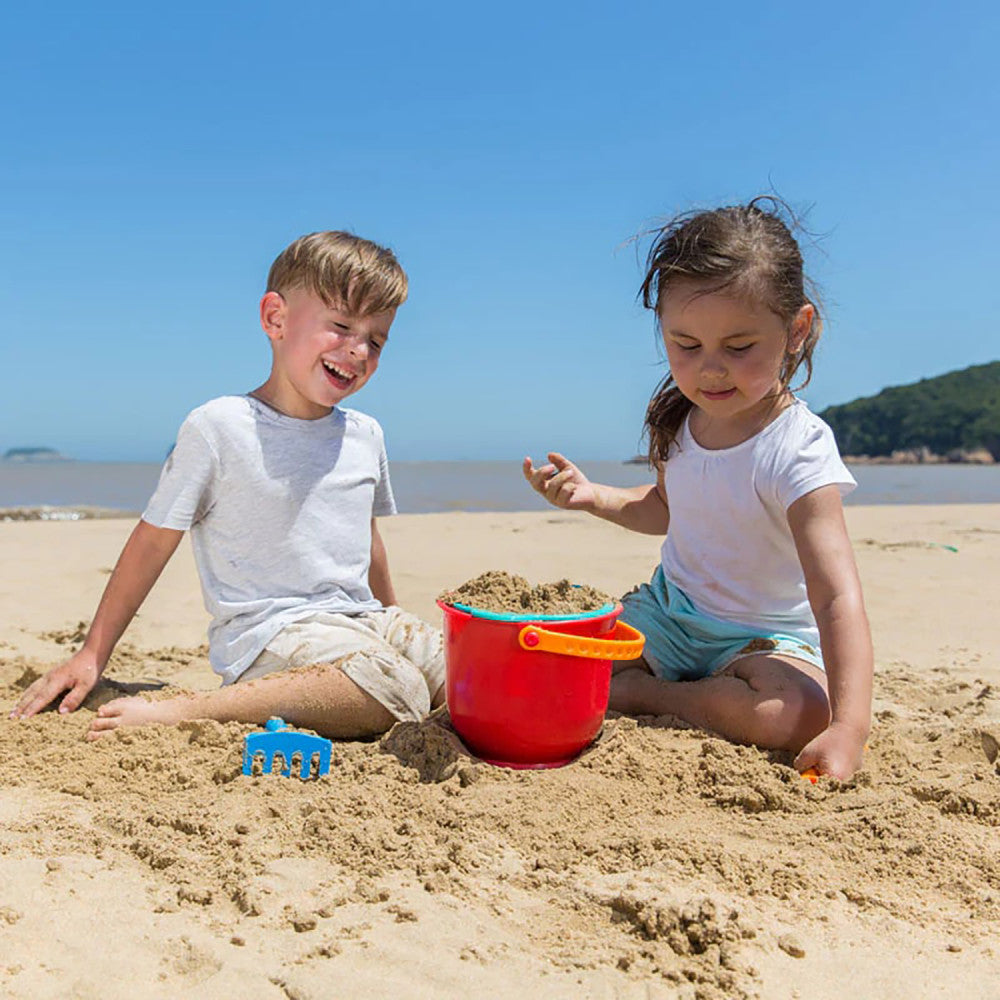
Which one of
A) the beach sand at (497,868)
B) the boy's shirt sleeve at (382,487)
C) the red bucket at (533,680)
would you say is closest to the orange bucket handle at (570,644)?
the red bucket at (533,680)

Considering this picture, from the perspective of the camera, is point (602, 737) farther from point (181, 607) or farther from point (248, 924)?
point (181, 607)

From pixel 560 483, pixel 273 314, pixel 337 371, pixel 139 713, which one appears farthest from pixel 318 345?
pixel 139 713

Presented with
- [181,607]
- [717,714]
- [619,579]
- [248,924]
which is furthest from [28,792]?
[619,579]

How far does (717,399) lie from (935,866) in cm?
119

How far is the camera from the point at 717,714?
2363 millimetres

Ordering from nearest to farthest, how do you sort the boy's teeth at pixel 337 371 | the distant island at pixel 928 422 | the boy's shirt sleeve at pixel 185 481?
1. the boy's shirt sleeve at pixel 185 481
2. the boy's teeth at pixel 337 371
3. the distant island at pixel 928 422

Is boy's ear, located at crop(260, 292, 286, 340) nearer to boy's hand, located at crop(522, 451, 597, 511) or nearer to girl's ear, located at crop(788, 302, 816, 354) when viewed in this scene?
boy's hand, located at crop(522, 451, 597, 511)

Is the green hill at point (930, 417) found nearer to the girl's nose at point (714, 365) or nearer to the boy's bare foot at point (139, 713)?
the girl's nose at point (714, 365)

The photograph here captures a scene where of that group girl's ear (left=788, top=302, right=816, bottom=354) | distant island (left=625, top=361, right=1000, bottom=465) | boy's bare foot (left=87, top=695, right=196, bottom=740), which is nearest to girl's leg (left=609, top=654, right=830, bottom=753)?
girl's ear (left=788, top=302, right=816, bottom=354)

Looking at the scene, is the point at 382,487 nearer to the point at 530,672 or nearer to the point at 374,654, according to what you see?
the point at 374,654

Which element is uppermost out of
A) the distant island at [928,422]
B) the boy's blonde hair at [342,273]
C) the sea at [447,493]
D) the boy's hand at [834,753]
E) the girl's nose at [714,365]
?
the distant island at [928,422]

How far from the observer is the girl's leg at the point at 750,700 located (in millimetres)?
2258

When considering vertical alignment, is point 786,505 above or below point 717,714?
above

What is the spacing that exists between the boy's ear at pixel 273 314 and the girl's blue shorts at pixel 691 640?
4.17 ft
